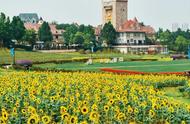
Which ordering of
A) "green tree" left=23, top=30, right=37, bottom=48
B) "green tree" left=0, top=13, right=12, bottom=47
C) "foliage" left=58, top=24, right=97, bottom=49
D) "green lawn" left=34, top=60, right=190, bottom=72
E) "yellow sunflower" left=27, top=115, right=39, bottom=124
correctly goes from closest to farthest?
"yellow sunflower" left=27, top=115, right=39, bottom=124 < "green lawn" left=34, top=60, right=190, bottom=72 < "green tree" left=0, top=13, right=12, bottom=47 < "green tree" left=23, top=30, right=37, bottom=48 < "foliage" left=58, top=24, right=97, bottom=49

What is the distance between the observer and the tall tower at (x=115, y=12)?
118625 mm

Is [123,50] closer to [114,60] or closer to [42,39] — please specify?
[42,39]

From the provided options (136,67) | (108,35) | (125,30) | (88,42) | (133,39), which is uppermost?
(125,30)

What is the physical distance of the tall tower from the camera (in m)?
119

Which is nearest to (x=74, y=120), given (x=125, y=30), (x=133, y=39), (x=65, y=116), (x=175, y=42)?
(x=65, y=116)

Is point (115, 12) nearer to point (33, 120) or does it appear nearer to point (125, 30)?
point (125, 30)

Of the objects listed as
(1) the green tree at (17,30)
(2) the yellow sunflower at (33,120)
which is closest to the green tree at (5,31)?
(1) the green tree at (17,30)

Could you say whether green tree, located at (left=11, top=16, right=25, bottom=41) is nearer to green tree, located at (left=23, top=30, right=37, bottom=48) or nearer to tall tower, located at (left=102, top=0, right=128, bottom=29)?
green tree, located at (left=23, top=30, right=37, bottom=48)

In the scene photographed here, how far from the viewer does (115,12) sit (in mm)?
119688

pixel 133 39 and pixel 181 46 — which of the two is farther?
pixel 133 39

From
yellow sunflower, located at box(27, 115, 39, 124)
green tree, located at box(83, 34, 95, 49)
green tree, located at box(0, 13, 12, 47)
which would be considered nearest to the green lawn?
green tree, located at box(0, 13, 12, 47)

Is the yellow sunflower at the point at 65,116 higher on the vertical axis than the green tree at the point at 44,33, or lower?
lower

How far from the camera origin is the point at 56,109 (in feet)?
43.2

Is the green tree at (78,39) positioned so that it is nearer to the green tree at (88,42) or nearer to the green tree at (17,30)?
the green tree at (88,42)
